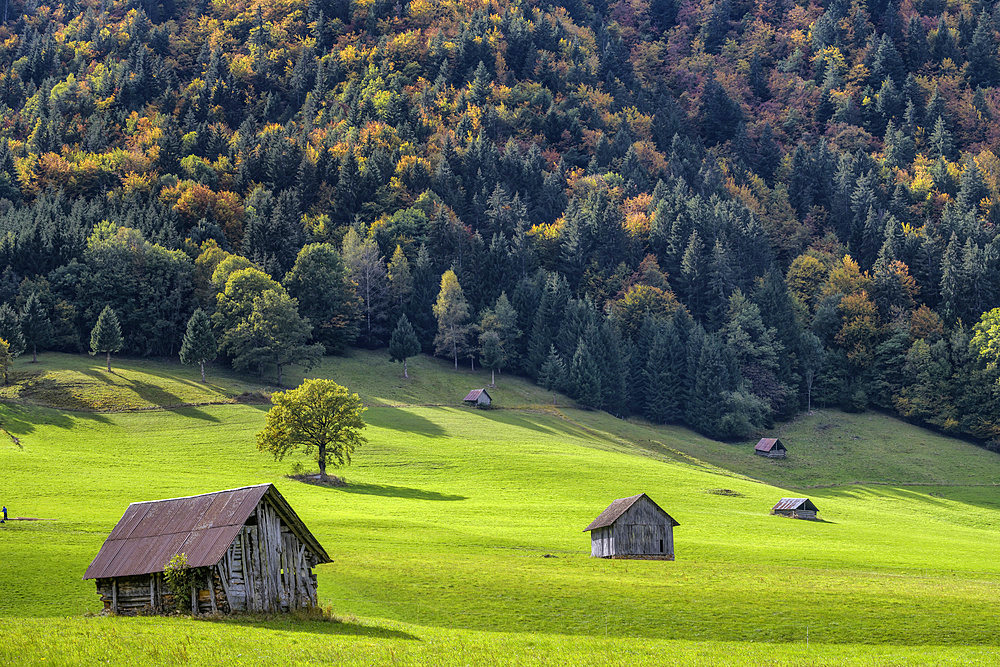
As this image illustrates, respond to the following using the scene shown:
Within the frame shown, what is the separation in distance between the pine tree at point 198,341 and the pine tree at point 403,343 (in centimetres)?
2991

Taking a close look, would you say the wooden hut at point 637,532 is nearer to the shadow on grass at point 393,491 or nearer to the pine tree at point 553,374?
the shadow on grass at point 393,491

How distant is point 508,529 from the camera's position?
68.3m

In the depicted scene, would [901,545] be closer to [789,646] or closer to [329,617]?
[789,646]

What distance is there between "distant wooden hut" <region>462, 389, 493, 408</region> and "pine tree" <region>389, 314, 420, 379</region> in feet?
48.2

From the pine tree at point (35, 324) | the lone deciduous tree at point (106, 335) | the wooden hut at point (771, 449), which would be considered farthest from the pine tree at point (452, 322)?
the pine tree at point (35, 324)

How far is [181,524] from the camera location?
1563 inches

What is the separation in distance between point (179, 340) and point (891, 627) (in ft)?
374

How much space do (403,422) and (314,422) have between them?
86.3ft

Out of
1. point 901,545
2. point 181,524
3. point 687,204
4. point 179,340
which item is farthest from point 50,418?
point 687,204

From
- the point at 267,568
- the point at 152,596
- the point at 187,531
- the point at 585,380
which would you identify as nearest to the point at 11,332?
the point at 585,380

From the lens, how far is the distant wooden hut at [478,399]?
132m

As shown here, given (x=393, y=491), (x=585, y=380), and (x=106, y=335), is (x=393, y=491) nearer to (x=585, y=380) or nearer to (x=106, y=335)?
(x=106, y=335)

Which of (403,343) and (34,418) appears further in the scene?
(403,343)

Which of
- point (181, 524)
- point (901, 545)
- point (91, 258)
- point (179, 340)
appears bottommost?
point (901, 545)
